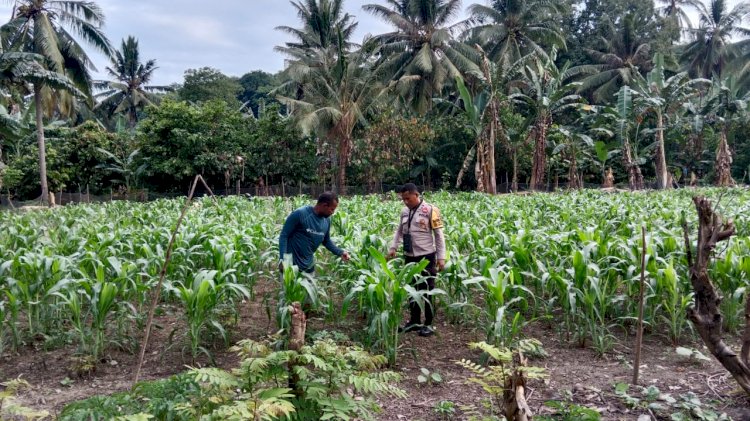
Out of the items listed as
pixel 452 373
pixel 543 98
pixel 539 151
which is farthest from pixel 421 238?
pixel 539 151

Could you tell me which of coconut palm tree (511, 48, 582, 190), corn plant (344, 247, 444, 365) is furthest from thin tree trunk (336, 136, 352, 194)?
corn plant (344, 247, 444, 365)

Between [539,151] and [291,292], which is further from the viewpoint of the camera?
[539,151]

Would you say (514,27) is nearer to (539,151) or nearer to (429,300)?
(539,151)

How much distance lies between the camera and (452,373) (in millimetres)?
3975

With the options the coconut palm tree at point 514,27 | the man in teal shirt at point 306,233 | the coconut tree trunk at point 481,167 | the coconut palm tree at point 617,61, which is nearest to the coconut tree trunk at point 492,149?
the coconut tree trunk at point 481,167

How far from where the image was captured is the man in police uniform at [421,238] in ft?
15.7

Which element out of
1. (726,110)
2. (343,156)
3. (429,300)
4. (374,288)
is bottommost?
(429,300)

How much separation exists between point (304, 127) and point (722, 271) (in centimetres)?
1897

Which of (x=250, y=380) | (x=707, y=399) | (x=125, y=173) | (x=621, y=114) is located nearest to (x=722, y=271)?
(x=707, y=399)

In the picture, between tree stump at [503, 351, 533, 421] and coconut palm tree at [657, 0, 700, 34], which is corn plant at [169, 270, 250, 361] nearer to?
tree stump at [503, 351, 533, 421]

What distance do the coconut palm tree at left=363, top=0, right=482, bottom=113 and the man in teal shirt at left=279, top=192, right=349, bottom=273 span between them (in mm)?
24339

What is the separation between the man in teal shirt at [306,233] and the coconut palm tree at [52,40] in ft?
64.1

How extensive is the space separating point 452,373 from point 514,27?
102 ft

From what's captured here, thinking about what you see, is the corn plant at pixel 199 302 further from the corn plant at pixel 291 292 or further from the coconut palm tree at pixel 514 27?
the coconut palm tree at pixel 514 27
